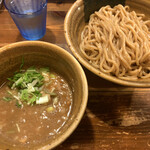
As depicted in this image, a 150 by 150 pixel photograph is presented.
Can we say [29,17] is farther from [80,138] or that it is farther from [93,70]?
[80,138]

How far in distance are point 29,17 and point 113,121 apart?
4.47 ft

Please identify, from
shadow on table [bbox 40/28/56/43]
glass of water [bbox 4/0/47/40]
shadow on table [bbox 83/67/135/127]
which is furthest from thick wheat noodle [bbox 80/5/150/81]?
glass of water [bbox 4/0/47/40]

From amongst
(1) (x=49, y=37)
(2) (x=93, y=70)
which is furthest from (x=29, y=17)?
(2) (x=93, y=70)

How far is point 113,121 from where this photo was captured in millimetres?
1430

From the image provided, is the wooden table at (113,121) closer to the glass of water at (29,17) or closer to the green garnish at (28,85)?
the green garnish at (28,85)

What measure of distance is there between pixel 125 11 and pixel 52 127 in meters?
1.51

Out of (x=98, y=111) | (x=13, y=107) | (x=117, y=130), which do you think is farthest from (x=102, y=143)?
(x=13, y=107)

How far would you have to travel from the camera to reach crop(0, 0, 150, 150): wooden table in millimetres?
1313

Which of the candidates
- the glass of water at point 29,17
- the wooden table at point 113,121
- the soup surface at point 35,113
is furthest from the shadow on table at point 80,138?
the glass of water at point 29,17

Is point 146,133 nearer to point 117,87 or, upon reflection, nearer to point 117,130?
point 117,130

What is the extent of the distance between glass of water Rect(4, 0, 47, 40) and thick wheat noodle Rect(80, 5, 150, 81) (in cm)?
52

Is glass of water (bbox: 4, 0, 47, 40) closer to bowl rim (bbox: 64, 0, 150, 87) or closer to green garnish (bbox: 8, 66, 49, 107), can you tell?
bowl rim (bbox: 64, 0, 150, 87)

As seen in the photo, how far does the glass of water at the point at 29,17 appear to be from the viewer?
1.71 metres

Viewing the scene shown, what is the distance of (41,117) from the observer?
1185 millimetres
